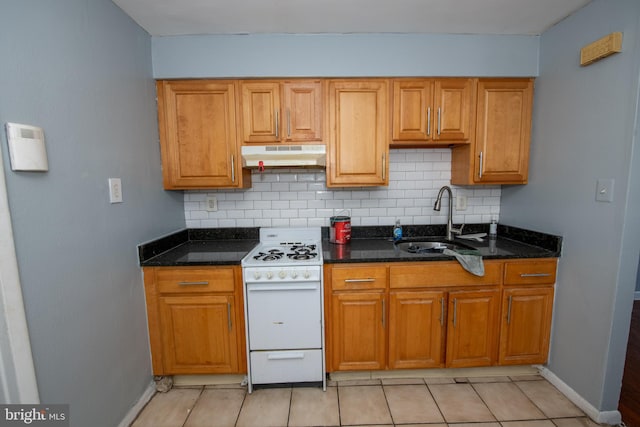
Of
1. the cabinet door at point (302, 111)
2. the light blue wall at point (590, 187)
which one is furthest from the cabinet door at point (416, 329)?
the cabinet door at point (302, 111)

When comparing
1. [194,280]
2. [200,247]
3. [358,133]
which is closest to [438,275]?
[358,133]

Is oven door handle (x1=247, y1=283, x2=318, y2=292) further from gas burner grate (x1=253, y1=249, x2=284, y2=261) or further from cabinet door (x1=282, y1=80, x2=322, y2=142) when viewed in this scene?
cabinet door (x1=282, y1=80, x2=322, y2=142)

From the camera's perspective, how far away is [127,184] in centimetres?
160

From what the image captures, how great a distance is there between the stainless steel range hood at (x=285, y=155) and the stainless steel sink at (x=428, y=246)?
3.09 ft

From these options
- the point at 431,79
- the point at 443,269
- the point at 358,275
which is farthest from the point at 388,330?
the point at 431,79

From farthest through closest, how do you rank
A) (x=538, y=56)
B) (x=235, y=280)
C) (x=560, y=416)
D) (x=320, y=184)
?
(x=320, y=184) < (x=538, y=56) < (x=235, y=280) < (x=560, y=416)

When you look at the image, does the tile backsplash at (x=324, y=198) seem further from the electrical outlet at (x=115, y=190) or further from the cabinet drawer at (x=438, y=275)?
the electrical outlet at (x=115, y=190)

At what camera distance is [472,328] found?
1.81 meters

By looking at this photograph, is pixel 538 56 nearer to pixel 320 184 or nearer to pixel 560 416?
pixel 320 184

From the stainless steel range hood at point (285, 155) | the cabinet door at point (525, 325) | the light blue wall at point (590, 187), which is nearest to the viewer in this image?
the light blue wall at point (590, 187)

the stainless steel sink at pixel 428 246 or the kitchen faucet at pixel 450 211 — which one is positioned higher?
the kitchen faucet at pixel 450 211

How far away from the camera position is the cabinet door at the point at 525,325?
180 cm

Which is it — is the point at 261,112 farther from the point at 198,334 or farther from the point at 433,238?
the point at 433,238

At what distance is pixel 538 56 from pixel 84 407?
3.42 metres
